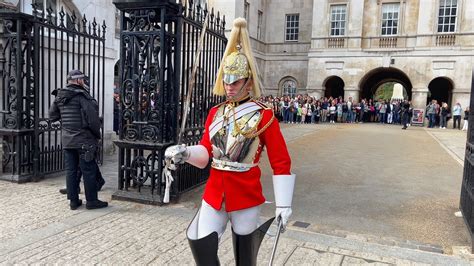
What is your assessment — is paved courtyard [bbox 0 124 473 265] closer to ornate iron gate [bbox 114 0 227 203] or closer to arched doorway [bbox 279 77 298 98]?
ornate iron gate [bbox 114 0 227 203]

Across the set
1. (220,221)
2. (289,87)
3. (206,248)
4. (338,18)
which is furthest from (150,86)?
(289,87)

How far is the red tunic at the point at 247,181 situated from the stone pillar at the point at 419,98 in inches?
988

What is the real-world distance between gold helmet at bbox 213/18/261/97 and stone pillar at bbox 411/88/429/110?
25065 millimetres

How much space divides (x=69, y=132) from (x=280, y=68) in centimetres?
2646

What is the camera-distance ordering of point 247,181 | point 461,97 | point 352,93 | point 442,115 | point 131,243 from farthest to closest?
point 352,93, point 461,97, point 442,115, point 131,243, point 247,181

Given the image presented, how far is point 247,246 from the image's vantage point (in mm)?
2861

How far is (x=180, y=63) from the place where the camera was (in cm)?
604

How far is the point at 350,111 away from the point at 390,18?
6.75 metres

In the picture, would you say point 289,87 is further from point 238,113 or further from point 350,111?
point 238,113

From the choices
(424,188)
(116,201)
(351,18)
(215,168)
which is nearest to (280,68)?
(351,18)

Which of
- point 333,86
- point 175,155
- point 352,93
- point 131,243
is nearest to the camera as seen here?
point 175,155

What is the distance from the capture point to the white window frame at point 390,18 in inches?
1045

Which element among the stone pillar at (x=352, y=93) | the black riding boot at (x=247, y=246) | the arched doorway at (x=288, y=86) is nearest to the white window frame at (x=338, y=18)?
the stone pillar at (x=352, y=93)

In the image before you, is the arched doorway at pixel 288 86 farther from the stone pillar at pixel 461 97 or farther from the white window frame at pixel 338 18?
the stone pillar at pixel 461 97
